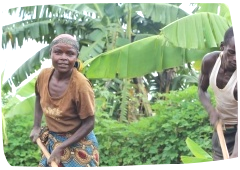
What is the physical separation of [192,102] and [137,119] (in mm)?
333

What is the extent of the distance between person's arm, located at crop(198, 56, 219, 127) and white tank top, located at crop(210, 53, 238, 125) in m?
0.03

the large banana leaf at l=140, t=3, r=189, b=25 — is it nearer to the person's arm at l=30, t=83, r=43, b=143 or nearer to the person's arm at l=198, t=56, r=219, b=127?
the person's arm at l=198, t=56, r=219, b=127

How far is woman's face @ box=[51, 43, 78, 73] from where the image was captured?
3.37 m

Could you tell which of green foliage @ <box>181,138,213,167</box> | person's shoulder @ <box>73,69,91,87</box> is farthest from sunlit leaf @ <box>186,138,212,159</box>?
person's shoulder @ <box>73,69,91,87</box>

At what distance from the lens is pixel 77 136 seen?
11.1 ft

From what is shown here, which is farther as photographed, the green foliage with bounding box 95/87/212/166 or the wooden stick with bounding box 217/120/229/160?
the green foliage with bounding box 95/87/212/166

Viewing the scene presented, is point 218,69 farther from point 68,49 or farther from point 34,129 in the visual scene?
point 34,129

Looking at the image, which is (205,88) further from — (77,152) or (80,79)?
(77,152)

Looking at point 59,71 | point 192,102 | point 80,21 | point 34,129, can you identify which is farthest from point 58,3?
point 192,102

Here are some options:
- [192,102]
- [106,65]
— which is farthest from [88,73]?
[192,102]

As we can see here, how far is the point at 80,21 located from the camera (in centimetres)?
354

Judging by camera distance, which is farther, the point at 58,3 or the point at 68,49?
the point at 58,3

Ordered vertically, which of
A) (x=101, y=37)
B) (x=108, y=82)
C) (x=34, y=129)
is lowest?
(x=34, y=129)

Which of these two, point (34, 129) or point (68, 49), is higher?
point (68, 49)
